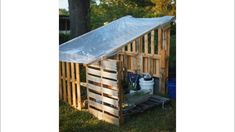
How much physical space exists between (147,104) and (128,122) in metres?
0.57

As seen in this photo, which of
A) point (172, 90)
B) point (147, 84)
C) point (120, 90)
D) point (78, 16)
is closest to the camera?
point (120, 90)

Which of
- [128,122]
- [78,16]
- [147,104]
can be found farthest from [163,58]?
[78,16]

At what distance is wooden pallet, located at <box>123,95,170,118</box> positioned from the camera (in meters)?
4.13

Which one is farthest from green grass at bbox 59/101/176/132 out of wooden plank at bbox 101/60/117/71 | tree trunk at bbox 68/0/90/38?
tree trunk at bbox 68/0/90/38

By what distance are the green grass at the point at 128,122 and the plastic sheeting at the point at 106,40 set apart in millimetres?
681

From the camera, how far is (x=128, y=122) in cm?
398

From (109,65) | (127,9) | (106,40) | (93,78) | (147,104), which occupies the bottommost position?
(147,104)

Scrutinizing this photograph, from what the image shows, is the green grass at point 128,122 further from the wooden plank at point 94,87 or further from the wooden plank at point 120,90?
the wooden plank at point 94,87

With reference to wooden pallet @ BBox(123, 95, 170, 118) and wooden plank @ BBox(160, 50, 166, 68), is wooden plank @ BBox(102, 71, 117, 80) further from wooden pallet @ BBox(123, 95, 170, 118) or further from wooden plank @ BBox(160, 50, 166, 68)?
wooden plank @ BBox(160, 50, 166, 68)

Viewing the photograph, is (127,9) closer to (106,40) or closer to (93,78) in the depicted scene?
(106,40)

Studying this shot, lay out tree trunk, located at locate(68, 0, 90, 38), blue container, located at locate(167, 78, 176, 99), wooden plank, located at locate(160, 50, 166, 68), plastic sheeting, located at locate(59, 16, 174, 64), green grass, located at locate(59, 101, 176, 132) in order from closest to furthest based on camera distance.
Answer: green grass, located at locate(59, 101, 176, 132), plastic sheeting, located at locate(59, 16, 174, 64), blue container, located at locate(167, 78, 176, 99), wooden plank, located at locate(160, 50, 166, 68), tree trunk, located at locate(68, 0, 90, 38)

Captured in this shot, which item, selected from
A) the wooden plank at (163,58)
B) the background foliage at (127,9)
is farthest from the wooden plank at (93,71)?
the background foliage at (127,9)

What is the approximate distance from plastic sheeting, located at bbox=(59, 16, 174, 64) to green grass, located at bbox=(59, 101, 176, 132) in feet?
2.23
